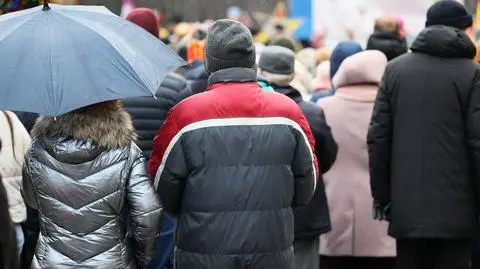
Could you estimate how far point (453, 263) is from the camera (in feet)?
22.5

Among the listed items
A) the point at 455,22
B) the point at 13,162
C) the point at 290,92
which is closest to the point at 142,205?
the point at 13,162

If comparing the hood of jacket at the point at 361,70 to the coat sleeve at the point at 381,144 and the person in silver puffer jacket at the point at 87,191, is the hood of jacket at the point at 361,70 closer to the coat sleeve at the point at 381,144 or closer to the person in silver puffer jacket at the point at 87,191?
the coat sleeve at the point at 381,144

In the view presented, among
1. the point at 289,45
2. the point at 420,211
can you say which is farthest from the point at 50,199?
the point at 289,45

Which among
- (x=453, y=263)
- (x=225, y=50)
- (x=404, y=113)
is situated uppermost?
(x=225, y=50)

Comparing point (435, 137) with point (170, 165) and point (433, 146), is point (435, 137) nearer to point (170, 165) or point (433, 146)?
point (433, 146)

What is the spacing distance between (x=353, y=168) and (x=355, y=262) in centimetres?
75

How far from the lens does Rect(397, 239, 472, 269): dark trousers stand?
6902 mm

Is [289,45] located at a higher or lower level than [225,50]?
lower

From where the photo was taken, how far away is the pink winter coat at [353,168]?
809cm

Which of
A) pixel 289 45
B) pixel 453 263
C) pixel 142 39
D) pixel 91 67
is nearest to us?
pixel 91 67

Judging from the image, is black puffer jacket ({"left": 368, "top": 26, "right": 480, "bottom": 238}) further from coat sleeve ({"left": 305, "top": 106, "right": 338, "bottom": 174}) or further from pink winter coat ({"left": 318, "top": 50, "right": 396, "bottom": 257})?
pink winter coat ({"left": 318, "top": 50, "right": 396, "bottom": 257})

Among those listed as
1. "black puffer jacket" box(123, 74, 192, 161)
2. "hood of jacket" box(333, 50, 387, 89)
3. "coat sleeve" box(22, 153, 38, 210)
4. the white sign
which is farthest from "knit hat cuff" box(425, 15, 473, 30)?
the white sign

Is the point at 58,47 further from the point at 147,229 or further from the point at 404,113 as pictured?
the point at 404,113

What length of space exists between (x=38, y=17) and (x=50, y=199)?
0.87m
